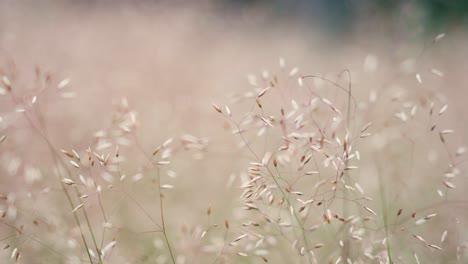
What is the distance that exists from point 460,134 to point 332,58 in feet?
5.85

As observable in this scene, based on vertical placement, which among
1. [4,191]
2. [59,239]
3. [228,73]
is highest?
[59,239]

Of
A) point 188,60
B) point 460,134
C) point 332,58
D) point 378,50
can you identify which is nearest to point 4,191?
point 188,60

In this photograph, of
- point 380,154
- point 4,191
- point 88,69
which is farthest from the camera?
point 88,69

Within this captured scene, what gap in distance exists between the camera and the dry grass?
1.99 metres

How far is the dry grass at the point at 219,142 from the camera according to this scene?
6.54 ft

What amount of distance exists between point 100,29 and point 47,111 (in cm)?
205

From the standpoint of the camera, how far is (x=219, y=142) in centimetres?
359

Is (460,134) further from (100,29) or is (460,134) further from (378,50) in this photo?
(100,29)

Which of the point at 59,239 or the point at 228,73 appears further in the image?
the point at 228,73

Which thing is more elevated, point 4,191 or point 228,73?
point 4,191

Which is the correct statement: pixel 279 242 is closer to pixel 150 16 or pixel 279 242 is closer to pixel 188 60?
pixel 188 60

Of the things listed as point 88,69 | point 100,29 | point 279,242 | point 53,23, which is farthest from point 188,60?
point 279,242

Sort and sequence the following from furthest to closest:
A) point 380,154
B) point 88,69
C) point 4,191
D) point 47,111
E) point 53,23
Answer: point 53,23, point 88,69, point 47,111, point 380,154, point 4,191

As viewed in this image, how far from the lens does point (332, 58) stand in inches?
→ 199
